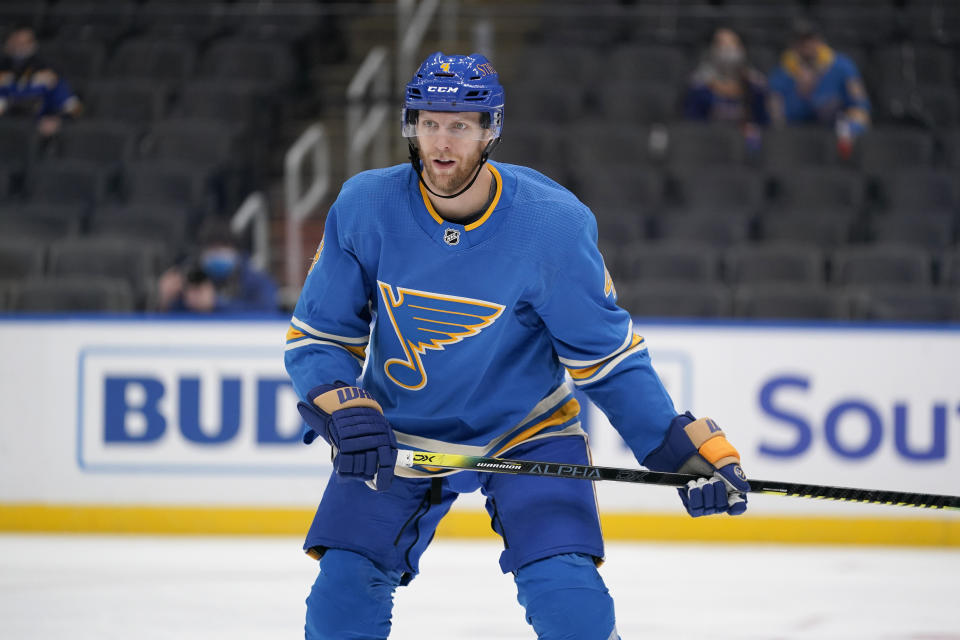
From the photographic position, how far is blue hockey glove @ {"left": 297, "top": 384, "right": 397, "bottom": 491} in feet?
8.12

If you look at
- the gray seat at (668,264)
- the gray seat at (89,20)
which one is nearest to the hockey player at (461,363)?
the gray seat at (668,264)

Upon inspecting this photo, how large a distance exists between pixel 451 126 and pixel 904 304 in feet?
15.8

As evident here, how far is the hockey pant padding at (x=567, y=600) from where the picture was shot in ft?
8.02

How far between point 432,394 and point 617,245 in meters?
4.88

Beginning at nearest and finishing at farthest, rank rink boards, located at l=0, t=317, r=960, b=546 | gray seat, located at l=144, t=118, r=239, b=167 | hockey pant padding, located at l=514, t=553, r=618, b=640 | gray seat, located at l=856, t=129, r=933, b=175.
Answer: hockey pant padding, located at l=514, t=553, r=618, b=640 < rink boards, located at l=0, t=317, r=960, b=546 < gray seat, located at l=856, t=129, r=933, b=175 < gray seat, located at l=144, t=118, r=239, b=167

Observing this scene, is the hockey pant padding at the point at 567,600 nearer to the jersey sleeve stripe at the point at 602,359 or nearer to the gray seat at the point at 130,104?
the jersey sleeve stripe at the point at 602,359

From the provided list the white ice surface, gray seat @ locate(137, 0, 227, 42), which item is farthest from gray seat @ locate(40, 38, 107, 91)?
the white ice surface

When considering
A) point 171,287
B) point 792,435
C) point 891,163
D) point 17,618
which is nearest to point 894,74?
point 891,163

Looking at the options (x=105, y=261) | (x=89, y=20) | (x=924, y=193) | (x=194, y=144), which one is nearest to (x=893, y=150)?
(x=924, y=193)

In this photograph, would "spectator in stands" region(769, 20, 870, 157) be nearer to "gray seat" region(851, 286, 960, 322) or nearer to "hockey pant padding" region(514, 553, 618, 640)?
"gray seat" region(851, 286, 960, 322)

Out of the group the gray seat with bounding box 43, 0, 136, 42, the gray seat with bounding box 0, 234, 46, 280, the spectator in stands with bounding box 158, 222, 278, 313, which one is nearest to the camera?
the spectator in stands with bounding box 158, 222, 278, 313

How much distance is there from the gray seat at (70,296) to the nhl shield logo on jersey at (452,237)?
177 inches

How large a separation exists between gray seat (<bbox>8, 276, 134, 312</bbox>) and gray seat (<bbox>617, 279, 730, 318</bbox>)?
8.38ft

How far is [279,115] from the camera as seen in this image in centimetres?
934
